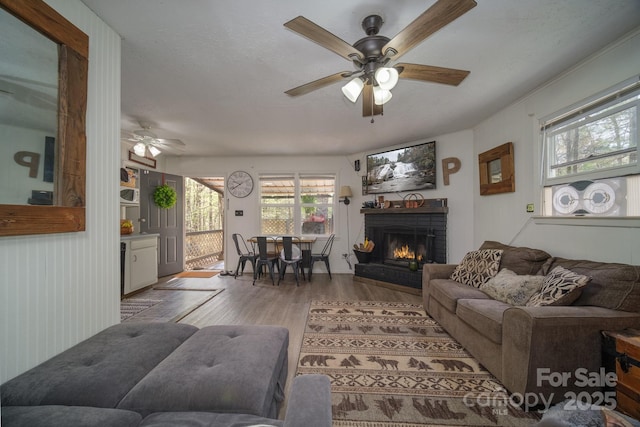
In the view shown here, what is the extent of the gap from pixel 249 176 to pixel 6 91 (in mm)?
4108

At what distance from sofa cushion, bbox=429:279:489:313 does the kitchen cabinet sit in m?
4.26

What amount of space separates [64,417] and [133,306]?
293 centimetres

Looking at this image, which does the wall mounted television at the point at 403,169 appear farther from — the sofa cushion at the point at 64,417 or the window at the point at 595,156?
the sofa cushion at the point at 64,417

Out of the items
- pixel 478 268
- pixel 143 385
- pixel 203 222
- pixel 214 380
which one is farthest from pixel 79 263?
pixel 203 222

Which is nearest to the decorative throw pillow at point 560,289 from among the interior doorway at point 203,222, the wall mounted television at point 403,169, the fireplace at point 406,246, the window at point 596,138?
the window at point 596,138

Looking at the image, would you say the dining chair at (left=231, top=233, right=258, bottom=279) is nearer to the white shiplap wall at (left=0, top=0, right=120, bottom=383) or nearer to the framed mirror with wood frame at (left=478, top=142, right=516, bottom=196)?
the white shiplap wall at (left=0, top=0, right=120, bottom=383)

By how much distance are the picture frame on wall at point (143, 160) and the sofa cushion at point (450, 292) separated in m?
5.35

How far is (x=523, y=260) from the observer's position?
2.32 meters

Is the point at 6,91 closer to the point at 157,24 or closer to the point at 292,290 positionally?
the point at 157,24

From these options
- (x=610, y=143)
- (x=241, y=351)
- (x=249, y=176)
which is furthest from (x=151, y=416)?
(x=249, y=176)

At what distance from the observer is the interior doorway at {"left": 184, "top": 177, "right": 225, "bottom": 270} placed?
628cm

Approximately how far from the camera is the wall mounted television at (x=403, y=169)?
3973 mm

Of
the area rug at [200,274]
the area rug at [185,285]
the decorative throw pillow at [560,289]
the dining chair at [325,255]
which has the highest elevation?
the decorative throw pillow at [560,289]

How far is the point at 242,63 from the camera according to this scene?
6.66 ft
